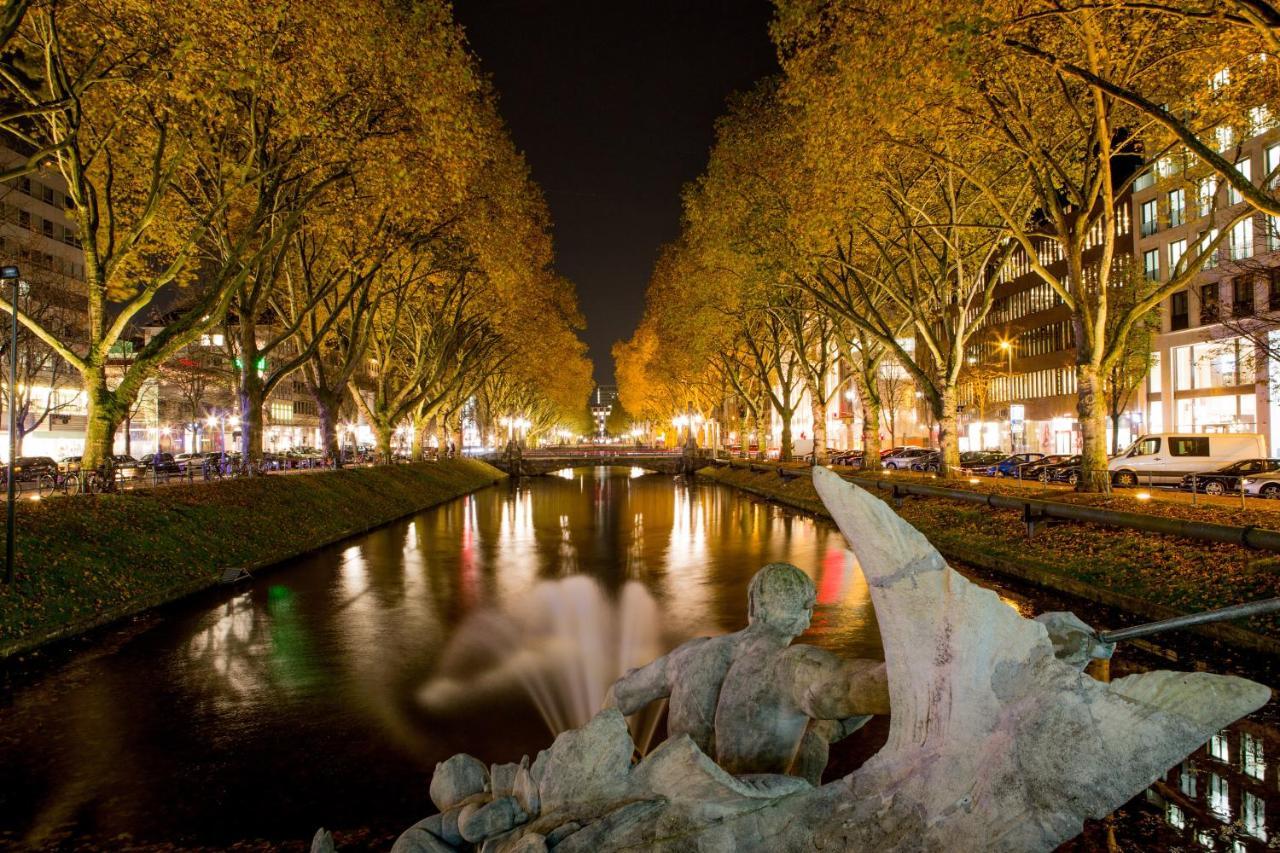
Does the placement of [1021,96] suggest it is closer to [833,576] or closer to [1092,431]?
[1092,431]

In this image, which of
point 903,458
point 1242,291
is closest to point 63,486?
point 903,458

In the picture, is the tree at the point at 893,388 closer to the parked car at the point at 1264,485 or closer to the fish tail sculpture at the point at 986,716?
the parked car at the point at 1264,485

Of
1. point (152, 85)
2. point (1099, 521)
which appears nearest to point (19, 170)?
point (152, 85)

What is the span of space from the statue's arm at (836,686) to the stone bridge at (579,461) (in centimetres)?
6295

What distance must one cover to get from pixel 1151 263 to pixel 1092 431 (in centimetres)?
3933

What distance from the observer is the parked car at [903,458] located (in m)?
→ 49.4

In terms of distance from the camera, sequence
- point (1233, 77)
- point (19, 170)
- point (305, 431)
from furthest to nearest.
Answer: point (305, 431), point (1233, 77), point (19, 170)

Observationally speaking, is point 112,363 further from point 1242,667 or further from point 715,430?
point 1242,667

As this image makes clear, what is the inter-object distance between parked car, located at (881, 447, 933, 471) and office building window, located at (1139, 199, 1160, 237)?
19.8 meters

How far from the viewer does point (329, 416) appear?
30812 mm

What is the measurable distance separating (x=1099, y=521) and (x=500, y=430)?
69.7 metres

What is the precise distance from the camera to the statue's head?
2.97 metres

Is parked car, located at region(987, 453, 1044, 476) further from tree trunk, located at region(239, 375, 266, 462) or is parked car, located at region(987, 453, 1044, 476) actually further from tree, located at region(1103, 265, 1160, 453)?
tree trunk, located at region(239, 375, 266, 462)

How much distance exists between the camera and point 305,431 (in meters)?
93.9
